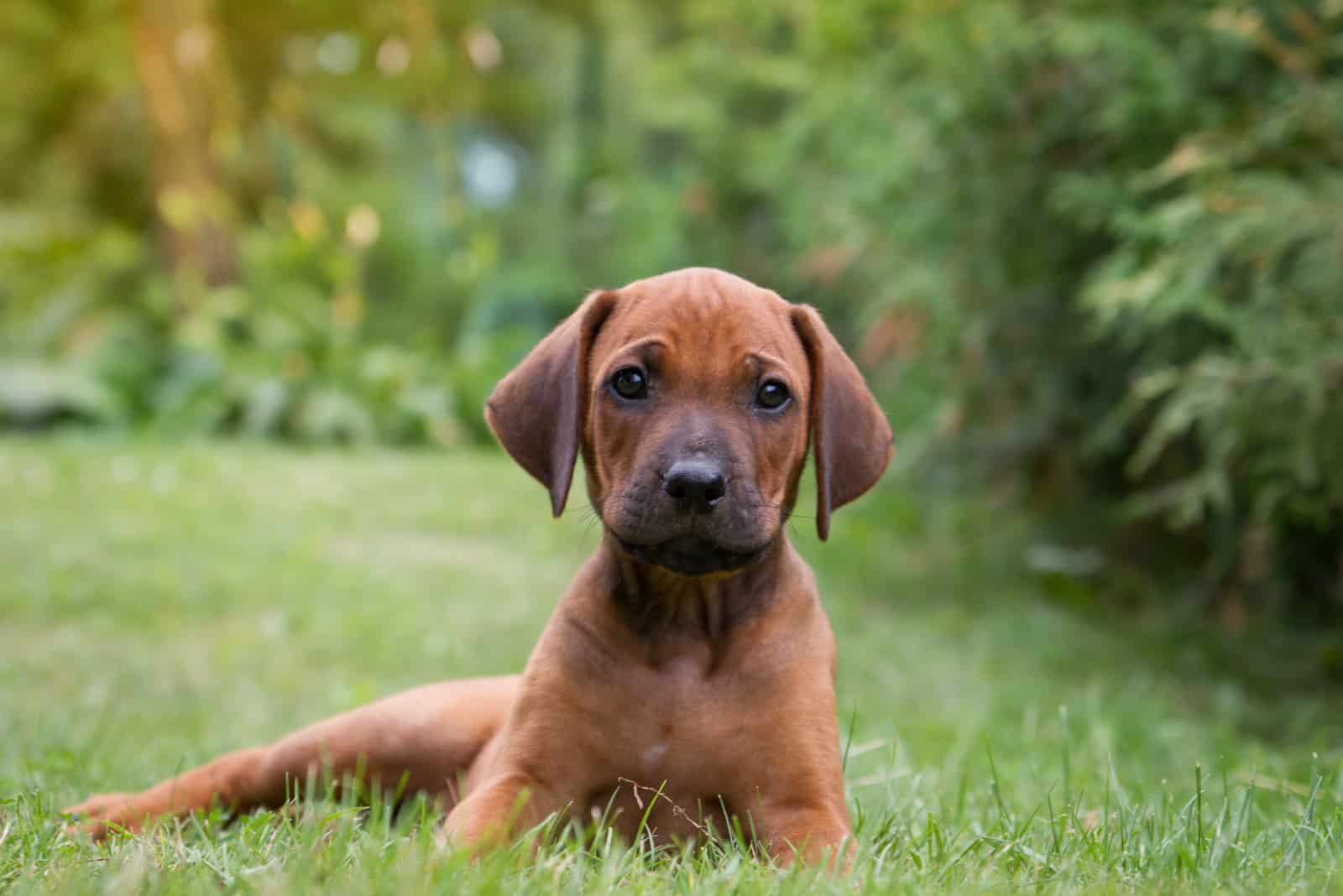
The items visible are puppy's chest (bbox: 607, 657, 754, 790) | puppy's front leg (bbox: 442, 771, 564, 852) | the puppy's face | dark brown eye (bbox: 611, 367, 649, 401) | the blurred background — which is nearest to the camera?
puppy's front leg (bbox: 442, 771, 564, 852)

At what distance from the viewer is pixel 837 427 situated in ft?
12.2

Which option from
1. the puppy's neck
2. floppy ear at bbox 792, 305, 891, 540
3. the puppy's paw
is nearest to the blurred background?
A: floppy ear at bbox 792, 305, 891, 540

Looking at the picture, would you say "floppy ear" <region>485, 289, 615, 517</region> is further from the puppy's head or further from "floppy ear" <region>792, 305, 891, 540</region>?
Answer: "floppy ear" <region>792, 305, 891, 540</region>

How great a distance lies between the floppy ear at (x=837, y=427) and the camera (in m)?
3.69

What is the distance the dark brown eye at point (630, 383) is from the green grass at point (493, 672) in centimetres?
81

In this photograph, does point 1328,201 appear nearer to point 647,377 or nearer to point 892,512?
point 647,377

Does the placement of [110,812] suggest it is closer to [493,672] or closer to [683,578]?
[683,578]

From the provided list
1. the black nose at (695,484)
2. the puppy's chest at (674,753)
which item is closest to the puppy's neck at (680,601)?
the puppy's chest at (674,753)

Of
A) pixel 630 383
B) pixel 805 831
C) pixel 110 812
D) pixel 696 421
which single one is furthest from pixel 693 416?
pixel 110 812

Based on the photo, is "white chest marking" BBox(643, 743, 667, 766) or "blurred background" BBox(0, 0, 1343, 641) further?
"blurred background" BBox(0, 0, 1343, 641)

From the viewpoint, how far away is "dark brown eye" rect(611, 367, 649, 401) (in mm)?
3512

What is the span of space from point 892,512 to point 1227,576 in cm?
409

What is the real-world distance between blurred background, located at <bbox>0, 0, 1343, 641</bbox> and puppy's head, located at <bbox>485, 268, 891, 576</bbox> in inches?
119

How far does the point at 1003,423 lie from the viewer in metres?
9.64
